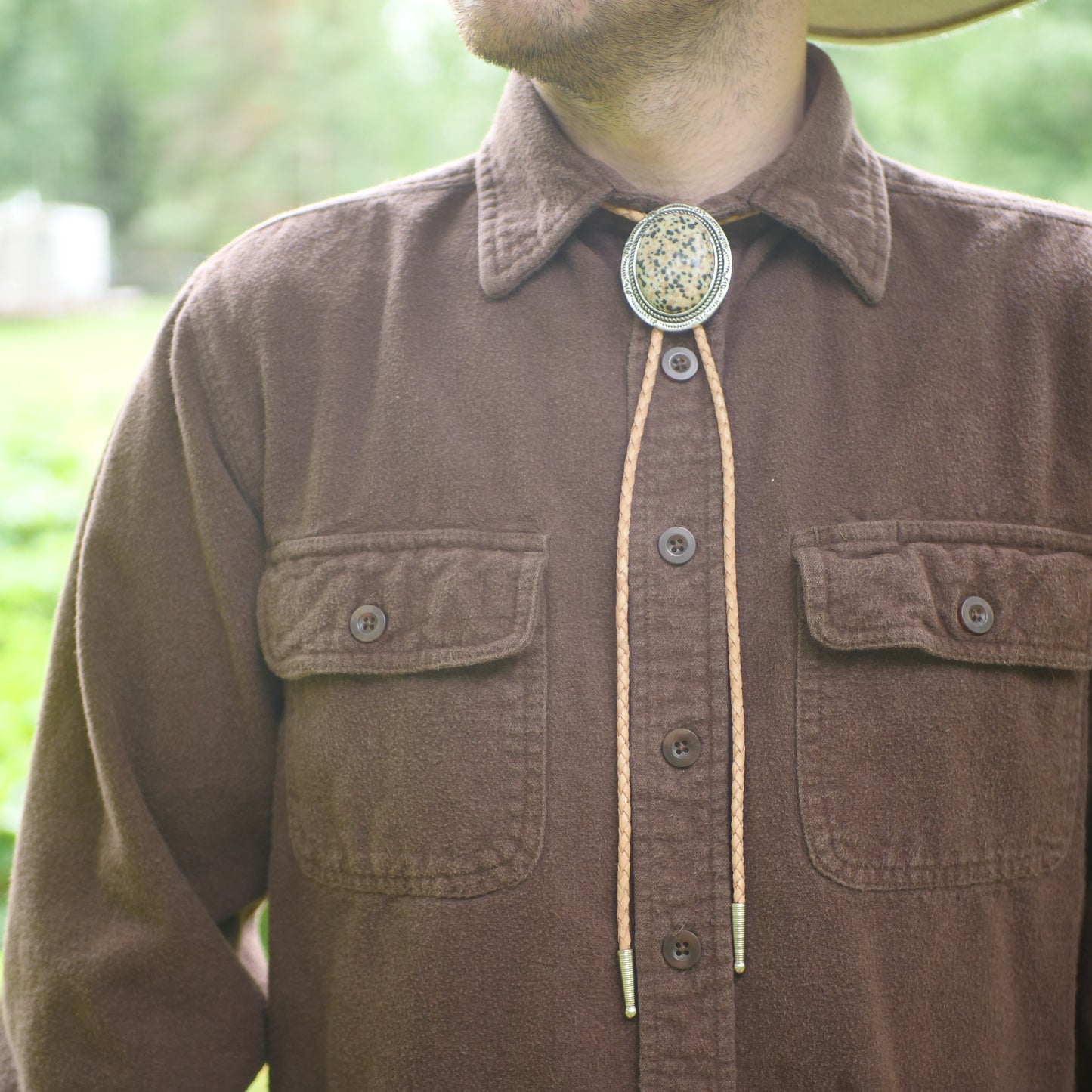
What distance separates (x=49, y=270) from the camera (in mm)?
9031

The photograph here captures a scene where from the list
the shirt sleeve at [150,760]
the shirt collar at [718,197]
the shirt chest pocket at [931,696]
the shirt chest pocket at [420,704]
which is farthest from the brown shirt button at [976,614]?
the shirt sleeve at [150,760]

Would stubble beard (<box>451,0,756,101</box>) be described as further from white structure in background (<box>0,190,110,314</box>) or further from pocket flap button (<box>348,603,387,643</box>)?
white structure in background (<box>0,190,110,314</box>)

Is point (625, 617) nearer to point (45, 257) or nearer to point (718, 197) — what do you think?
point (718, 197)

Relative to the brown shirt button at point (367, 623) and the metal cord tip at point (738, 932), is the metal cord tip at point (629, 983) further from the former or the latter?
the brown shirt button at point (367, 623)

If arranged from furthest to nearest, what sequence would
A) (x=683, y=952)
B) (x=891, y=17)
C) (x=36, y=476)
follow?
(x=36, y=476)
(x=891, y=17)
(x=683, y=952)

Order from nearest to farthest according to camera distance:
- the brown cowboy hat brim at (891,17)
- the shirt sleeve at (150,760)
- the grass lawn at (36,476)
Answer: the shirt sleeve at (150,760) < the brown cowboy hat brim at (891,17) < the grass lawn at (36,476)

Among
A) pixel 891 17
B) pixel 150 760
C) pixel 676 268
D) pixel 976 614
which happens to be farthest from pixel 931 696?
pixel 891 17

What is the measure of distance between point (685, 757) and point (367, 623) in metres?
0.39

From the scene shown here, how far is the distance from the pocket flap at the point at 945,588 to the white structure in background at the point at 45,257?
8232mm

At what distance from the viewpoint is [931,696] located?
1.18 m

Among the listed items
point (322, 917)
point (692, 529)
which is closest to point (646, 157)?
point (692, 529)

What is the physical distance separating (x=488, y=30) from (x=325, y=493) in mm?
565

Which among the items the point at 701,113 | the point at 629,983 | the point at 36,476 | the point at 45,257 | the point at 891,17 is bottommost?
the point at 629,983

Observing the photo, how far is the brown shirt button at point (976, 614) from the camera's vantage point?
1181 millimetres
